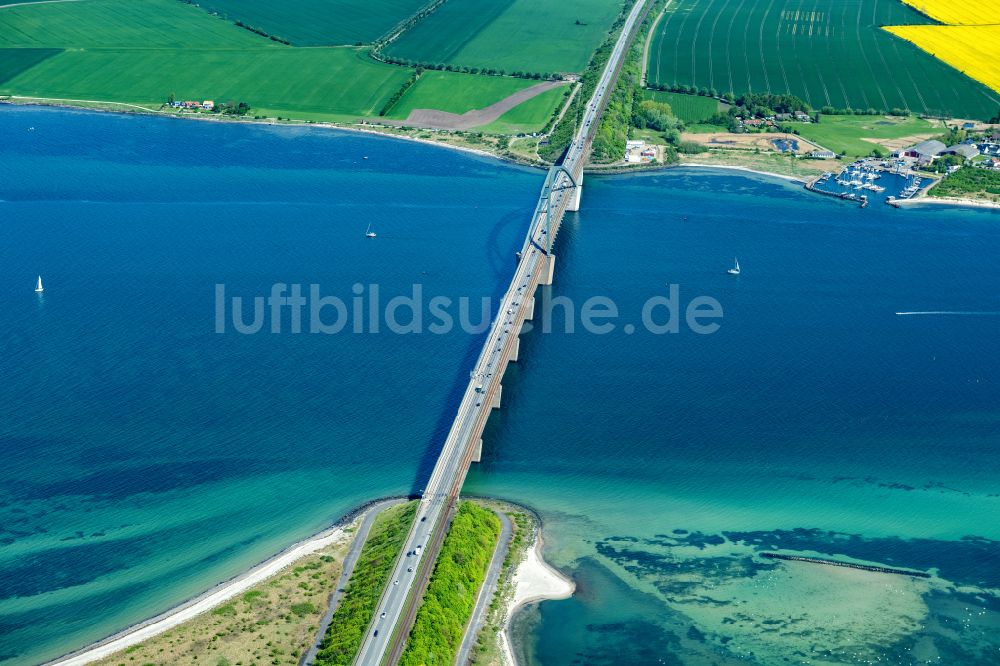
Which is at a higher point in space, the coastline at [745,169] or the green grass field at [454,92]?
the green grass field at [454,92]

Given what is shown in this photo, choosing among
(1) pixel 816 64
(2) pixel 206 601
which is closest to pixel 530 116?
(1) pixel 816 64

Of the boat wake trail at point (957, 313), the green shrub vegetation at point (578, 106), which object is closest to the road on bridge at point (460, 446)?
the green shrub vegetation at point (578, 106)

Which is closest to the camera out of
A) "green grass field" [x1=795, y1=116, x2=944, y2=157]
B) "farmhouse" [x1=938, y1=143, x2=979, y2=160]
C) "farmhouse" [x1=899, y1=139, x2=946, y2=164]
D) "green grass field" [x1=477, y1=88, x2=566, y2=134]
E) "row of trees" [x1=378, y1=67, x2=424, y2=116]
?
"farmhouse" [x1=899, y1=139, x2=946, y2=164]

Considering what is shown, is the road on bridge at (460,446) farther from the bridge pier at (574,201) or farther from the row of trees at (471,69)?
the row of trees at (471,69)

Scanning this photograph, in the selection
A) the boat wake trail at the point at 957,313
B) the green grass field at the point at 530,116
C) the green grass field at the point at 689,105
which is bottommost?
the boat wake trail at the point at 957,313

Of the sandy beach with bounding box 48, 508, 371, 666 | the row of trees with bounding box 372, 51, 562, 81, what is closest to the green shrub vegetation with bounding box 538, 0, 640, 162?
the row of trees with bounding box 372, 51, 562, 81

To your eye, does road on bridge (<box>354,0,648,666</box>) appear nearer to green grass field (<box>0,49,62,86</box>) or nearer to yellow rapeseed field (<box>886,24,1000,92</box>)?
yellow rapeseed field (<box>886,24,1000,92</box>)
